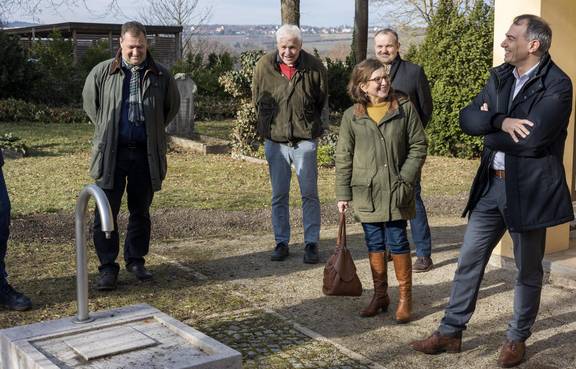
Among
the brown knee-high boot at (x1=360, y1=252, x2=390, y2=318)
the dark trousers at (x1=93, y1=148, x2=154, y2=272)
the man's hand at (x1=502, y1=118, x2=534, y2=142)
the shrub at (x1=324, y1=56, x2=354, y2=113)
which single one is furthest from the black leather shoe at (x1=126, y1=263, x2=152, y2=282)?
the shrub at (x1=324, y1=56, x2=354, y2=113)

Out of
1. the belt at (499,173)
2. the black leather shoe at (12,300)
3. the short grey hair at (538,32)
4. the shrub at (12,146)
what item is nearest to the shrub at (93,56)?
the shrub at (12,146)

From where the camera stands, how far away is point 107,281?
19.8 ft

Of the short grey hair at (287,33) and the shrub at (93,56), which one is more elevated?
the shrub at (93,56)

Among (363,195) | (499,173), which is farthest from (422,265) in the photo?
(499,173)

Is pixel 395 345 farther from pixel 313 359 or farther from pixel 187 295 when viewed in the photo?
pixel 187 295

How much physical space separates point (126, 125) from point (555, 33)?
3.51 metres

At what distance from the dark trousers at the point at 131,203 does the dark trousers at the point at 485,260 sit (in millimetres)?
2655

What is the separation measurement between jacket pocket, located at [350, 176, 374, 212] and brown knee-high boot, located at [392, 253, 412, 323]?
38 cm

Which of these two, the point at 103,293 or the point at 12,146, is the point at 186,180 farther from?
the point at 103,293

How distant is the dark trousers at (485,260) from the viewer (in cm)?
451

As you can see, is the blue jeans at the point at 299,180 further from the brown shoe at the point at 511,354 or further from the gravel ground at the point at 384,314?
the brown shoe at the point at 511,354

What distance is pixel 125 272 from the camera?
658 cm

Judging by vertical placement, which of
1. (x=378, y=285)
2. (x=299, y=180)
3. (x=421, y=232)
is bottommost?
(x=378, y=285)

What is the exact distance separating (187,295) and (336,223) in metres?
3.19
